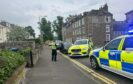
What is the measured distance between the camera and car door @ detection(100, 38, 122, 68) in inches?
440

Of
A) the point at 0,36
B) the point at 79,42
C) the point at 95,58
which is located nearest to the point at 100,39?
the point at 0,36

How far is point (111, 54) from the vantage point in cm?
1171

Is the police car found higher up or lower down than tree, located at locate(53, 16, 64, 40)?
lower down

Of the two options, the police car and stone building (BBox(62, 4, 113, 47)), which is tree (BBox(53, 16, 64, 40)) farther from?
the police car

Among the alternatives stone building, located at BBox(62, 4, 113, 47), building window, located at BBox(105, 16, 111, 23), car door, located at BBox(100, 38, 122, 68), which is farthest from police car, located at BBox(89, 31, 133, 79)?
building window, located at BBox(105, 16, 111, 23)

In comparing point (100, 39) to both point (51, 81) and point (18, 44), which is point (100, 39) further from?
point (51, 81)

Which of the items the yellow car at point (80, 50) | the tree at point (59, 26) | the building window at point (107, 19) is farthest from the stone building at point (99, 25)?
the tree at point (59, 26)

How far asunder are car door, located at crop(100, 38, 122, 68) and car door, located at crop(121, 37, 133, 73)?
0.40 m

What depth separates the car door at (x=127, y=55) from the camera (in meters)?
9.81

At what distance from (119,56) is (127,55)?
2.35ft

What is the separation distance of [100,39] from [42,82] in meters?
63.0

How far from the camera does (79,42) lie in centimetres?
2688

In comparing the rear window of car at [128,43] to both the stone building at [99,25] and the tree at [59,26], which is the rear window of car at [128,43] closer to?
the stone building at [99,25]

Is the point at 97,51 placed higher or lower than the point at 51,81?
higher
